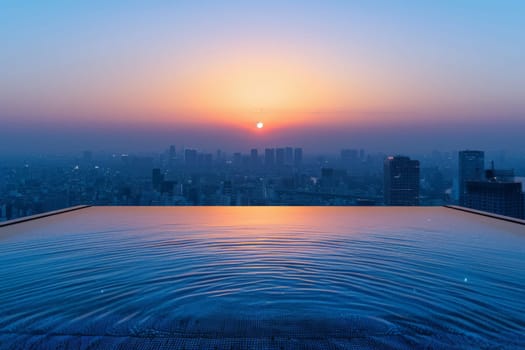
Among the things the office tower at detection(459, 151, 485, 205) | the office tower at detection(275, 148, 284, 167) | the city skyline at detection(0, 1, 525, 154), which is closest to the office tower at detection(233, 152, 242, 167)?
the office tower at detection(275, 148, 284, 167)

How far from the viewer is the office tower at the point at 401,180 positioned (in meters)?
19.3

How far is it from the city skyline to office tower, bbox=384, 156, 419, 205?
472 centimetres

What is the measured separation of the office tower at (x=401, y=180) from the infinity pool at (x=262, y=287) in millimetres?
13363

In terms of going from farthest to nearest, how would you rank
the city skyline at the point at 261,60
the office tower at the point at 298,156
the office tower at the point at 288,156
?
1. the office tower at the point at 298,156
2. the office tower at the point at 288,156
3. the city skyline at the point at 261,60

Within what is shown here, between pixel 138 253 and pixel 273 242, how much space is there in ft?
4.92

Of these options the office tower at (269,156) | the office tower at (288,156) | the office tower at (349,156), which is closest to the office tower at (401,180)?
the office tower at (349,156)

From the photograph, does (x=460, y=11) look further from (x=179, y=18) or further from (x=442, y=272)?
(x=442, y=272)

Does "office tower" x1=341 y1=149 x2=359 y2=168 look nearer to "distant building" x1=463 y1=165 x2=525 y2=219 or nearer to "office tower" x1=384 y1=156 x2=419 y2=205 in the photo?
"office tower" x1=384 y1=156 x2=419 y2=205

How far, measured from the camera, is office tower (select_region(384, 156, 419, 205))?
19.3 meters

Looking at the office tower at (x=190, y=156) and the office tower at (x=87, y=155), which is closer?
the office tower at (x=87, y=155)

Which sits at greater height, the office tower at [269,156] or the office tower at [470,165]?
the office tower at [269,156]

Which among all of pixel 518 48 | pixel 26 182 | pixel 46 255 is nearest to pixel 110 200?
pixel 26 182

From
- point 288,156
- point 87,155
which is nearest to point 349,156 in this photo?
point 288,156

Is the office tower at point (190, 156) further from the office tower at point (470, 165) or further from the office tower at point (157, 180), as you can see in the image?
the office tower at point (470, 165)
